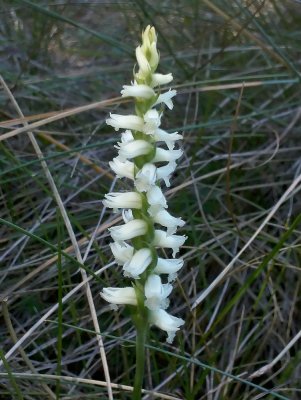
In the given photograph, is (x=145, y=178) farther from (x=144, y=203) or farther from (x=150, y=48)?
(x=150, y=48)

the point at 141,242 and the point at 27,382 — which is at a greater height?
the point at 141,242

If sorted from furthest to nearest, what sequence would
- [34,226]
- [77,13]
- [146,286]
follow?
[77,13]
[34,226]
[146,286]

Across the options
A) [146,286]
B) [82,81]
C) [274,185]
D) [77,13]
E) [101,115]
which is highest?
[77,13]

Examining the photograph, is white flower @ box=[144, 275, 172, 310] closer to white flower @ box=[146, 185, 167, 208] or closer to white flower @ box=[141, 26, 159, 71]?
white flower @ box=[146, 185, 167, 208]

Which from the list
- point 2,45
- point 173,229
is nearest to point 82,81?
point 2,45

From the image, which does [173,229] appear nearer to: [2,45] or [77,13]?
[2,45]

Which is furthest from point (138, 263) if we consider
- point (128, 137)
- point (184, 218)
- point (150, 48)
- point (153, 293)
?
point (184, 218)

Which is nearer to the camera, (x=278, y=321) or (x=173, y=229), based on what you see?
(x=173, y=229)
